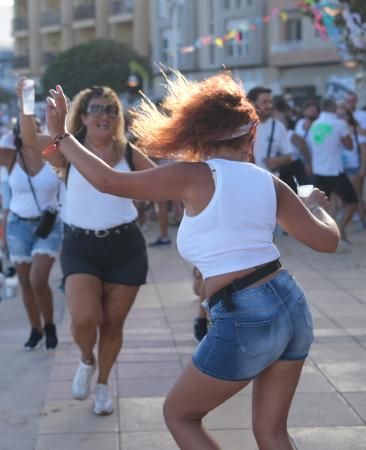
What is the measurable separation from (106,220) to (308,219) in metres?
2.01

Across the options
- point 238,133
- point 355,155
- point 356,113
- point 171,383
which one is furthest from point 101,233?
point 356,113

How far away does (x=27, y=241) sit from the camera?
21.5 feet

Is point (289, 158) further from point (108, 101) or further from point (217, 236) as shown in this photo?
point (217, 236)

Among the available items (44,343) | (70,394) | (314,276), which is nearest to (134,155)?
(70,394)

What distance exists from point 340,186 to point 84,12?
49.8 meters

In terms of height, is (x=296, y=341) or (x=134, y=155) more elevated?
(x=134, y=155)

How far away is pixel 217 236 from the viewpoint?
10.2 ft

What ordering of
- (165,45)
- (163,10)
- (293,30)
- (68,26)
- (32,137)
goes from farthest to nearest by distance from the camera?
1. (68,26)
2. (165,45)
3. (163,10)
4. (293,30)
5. (32,137)

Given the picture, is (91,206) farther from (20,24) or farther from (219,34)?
(20,24)

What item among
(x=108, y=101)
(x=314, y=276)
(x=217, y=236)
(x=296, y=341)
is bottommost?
(x=314, y=276)

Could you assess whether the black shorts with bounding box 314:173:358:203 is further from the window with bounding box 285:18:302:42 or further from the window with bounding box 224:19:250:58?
the window with bounding box 224:19:250:58

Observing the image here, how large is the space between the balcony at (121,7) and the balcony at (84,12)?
1.83m

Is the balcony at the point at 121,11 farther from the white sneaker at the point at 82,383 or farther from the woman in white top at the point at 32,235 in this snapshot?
the white sneaker at the point at 82,383

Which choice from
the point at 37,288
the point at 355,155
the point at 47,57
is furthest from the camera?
the point at 47,57
